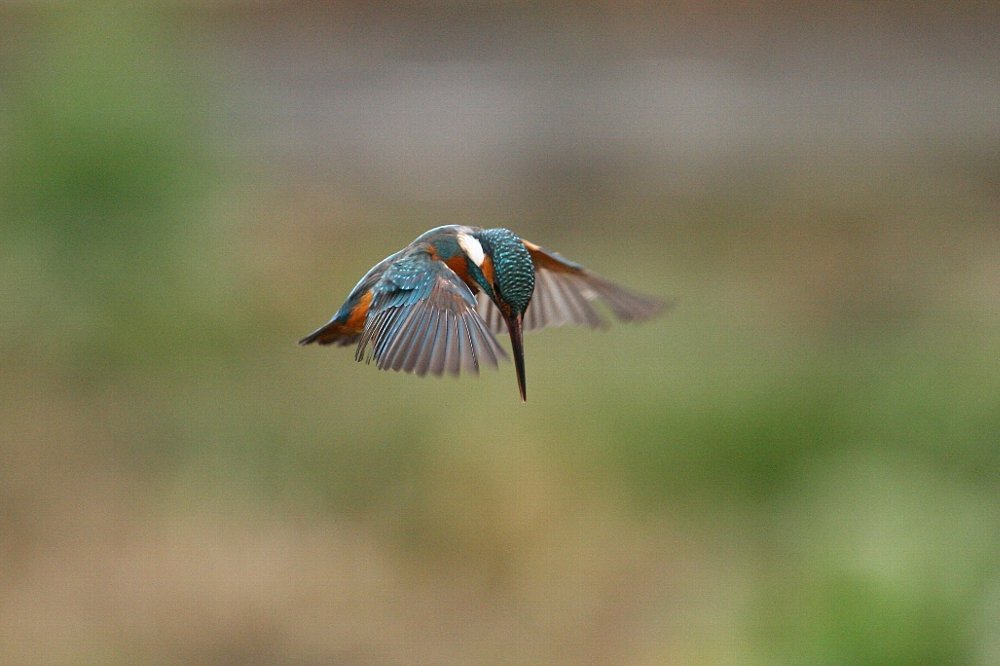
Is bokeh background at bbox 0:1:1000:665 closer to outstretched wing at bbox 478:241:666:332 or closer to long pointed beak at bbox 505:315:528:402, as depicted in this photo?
outstretched wing at bbox 478:241:666:332

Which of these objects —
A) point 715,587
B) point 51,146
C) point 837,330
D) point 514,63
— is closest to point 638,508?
point 715,587

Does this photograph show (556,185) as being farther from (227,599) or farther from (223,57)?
(227,599)

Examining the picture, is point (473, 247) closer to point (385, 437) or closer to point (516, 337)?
point (516, 337)

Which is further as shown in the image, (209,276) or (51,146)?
(209,276)

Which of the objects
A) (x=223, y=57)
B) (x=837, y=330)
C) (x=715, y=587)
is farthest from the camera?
(x=223, y=57)

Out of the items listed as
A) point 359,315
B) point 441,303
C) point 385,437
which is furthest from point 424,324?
point 385,437

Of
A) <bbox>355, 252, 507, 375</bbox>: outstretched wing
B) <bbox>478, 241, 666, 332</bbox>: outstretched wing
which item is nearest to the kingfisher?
<bbox>355, 252, 507, 375</bbox>: outstretched wing

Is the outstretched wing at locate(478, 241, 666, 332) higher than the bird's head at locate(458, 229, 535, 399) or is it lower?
lower
